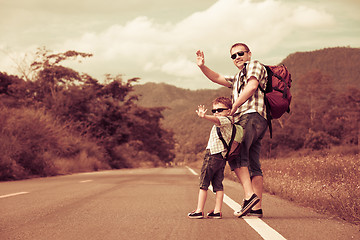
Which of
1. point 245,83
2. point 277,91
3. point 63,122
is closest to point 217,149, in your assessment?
point 245,83

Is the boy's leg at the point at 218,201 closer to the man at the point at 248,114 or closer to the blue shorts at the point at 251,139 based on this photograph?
the man at the point at 248,114

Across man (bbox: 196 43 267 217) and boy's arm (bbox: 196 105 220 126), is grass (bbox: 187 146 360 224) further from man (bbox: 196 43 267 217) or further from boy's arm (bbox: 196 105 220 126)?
boy's arm (bbox: 196 105 220 126)

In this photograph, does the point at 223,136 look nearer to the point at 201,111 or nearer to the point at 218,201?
the point at 201,111

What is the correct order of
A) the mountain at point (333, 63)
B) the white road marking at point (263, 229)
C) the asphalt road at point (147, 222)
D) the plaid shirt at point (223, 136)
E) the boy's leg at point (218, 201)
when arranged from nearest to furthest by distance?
the white road marking at point (263, 229) < the asphalt road at point (147, 222) < the plaid shirt at point (223, 136) < the boy's leg at point (218, 201) < the mountain at point (333, 63)

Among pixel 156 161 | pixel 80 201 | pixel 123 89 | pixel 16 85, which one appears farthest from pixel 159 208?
pixel 156 161

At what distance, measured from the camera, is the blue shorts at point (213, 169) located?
5566 millimetres

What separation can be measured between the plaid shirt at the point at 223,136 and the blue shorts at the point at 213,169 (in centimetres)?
9

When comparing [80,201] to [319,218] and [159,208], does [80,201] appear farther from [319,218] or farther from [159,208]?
[319,218]

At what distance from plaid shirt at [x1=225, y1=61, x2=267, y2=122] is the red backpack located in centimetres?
7

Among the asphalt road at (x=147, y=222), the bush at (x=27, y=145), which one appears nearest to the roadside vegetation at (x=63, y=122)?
the bush at (x=27, y=145)

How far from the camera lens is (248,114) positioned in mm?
5566

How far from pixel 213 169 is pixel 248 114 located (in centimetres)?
82

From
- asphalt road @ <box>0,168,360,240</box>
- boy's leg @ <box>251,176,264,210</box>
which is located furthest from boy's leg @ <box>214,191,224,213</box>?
boy's leg @ <box>251,176,264,210</box>

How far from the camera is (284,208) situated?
6930 mm
